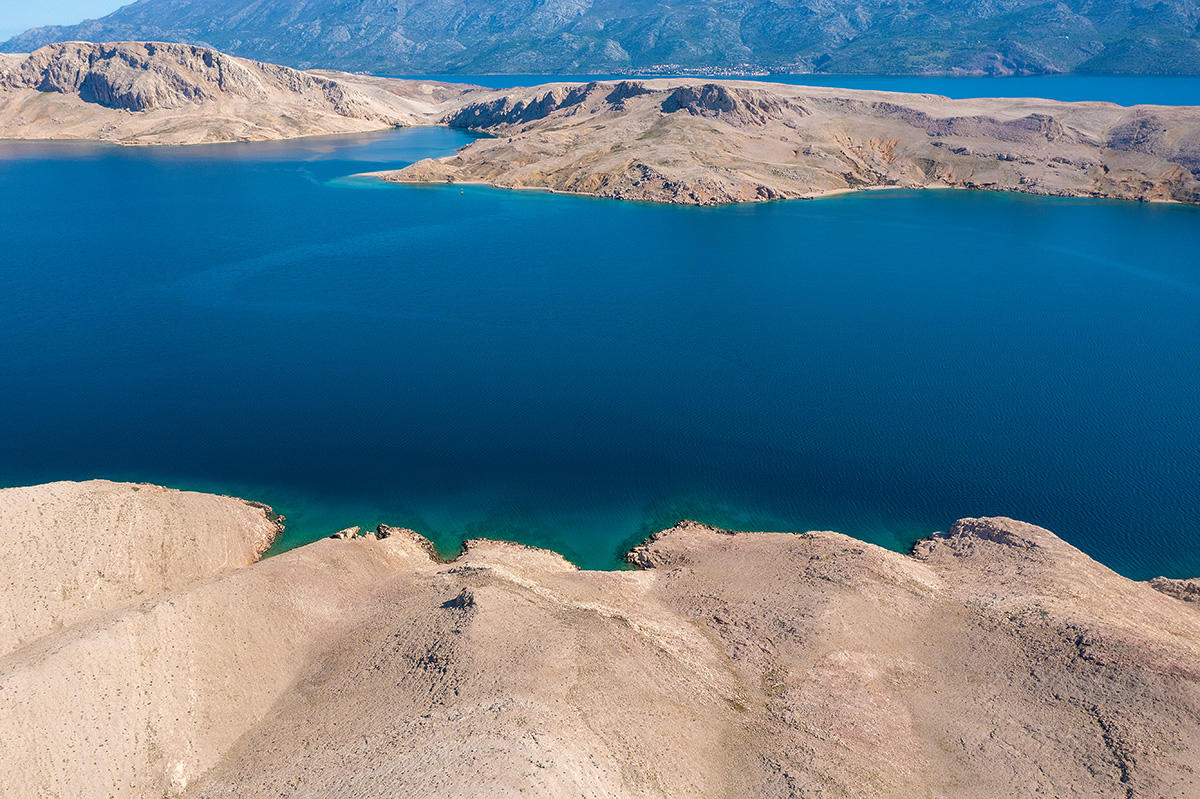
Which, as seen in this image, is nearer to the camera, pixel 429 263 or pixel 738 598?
pixel 738 598

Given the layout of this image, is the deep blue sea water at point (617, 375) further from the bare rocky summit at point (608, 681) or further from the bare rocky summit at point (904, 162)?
the bare rocky summit at point (904, 162)

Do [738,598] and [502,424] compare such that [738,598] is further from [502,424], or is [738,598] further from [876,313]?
[876,313]

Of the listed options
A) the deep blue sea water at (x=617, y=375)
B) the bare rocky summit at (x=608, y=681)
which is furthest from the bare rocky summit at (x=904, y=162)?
the bare rocky summit at (x=608, y=681)

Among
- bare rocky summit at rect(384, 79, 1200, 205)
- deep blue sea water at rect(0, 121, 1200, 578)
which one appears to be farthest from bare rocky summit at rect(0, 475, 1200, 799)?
bare rocky summit at rect(384, 79, 1200, 205)

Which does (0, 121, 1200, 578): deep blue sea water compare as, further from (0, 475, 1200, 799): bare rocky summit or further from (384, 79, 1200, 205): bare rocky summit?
(384, 79, 1200, 205): bare rocky summit

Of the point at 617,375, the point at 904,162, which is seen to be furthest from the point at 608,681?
the point at 904,162

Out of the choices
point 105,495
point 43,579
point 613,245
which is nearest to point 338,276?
point 613,245

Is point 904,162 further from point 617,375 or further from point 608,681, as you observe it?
point 608,681

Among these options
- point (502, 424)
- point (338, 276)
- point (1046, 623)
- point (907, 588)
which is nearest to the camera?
point (1046, 623)

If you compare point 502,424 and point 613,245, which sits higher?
point 613,245
